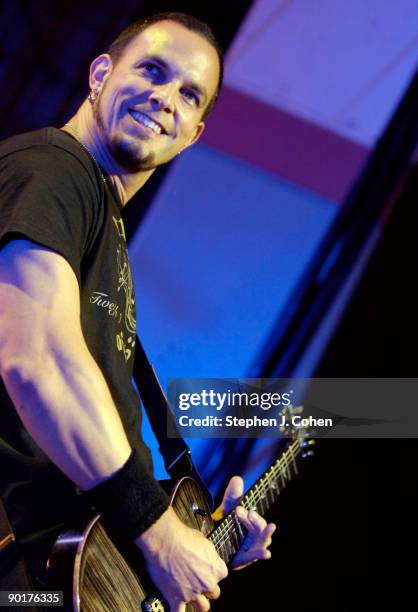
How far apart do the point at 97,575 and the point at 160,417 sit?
717 millimetres

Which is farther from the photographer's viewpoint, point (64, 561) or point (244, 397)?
point (244, 397)

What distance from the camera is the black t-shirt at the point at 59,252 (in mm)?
986


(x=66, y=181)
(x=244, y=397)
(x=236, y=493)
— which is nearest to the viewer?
(x=66, y=181)

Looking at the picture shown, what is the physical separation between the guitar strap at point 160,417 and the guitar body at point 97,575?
533mm

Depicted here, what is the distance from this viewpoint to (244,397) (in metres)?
2.04

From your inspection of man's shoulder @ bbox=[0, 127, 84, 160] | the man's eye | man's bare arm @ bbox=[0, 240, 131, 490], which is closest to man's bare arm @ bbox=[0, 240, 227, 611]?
man's bare arm @ bbox=[0, 240, 131, 490]

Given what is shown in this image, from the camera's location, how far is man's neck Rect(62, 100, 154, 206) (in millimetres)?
1363

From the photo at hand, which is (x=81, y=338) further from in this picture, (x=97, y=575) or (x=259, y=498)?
(x=259, y=498)

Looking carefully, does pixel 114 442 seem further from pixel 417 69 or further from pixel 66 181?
pixel 417 69

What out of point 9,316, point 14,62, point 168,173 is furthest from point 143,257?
point 9,316

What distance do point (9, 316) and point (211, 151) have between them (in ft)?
5.62

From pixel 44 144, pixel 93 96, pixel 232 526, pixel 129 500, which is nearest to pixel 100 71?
pixel 93 96

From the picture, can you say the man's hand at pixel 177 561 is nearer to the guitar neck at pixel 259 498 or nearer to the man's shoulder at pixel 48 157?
the guitar neck at pixel 259 498

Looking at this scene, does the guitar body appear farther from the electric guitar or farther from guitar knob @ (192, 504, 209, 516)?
guitar knob @ (192, 504, 209, 516)
